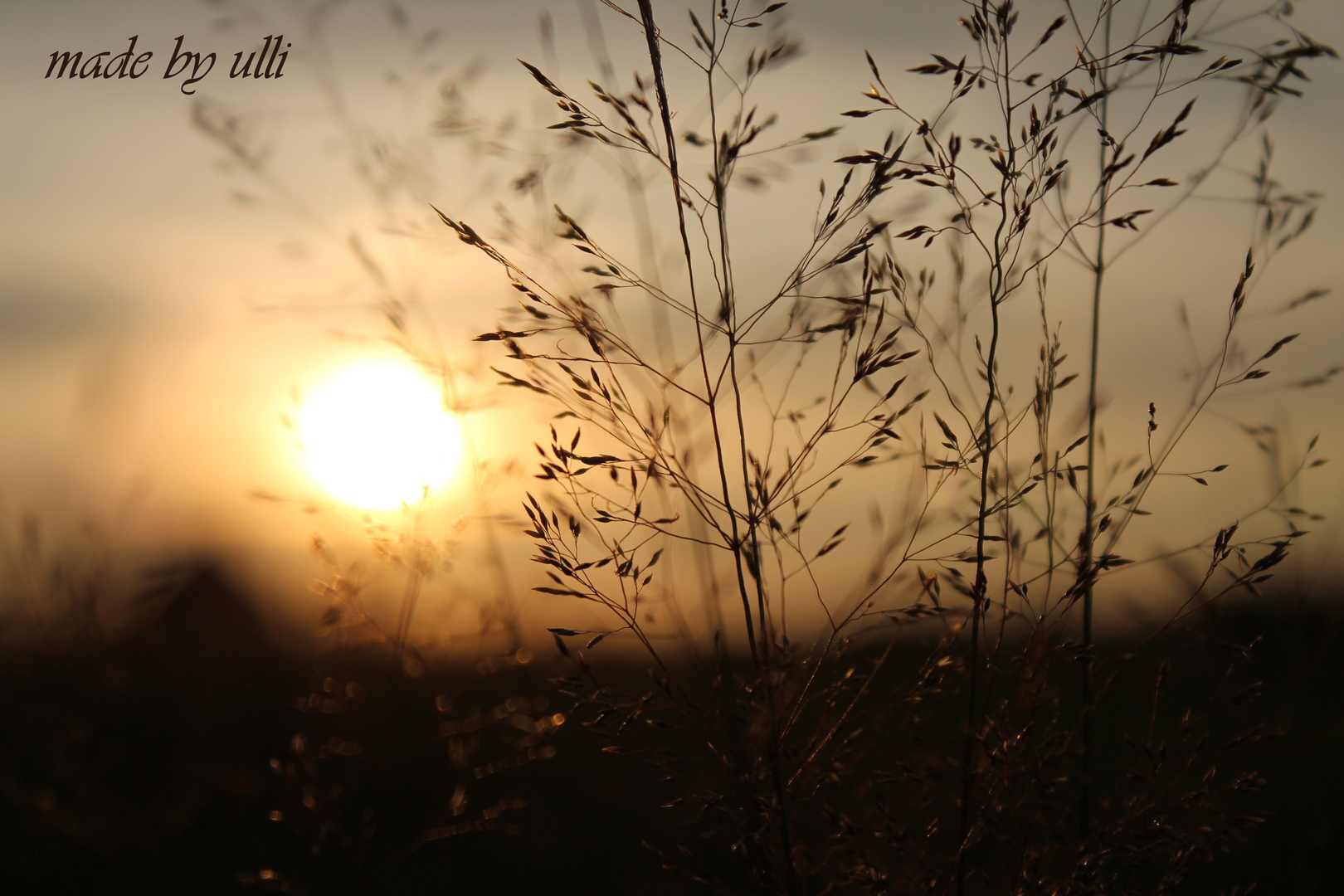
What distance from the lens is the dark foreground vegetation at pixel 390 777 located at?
2182 millimetres

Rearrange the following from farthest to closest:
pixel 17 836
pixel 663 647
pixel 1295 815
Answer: pixel 17 836
pixel 1295 815
pixel 663 647

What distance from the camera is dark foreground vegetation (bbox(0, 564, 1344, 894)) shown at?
2.18m

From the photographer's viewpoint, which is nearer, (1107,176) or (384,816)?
(1107,176)

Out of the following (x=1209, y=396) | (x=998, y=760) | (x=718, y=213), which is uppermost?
(x=718, y=213)

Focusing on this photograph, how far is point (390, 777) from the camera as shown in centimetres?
252

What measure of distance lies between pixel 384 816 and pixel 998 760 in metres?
1.99

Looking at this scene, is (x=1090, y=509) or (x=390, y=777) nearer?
(x=1090, y=509)

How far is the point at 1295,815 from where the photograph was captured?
227 cm

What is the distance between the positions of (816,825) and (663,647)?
1.21m

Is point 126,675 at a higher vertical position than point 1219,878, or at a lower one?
higher

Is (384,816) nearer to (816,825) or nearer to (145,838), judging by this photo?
(145,838)

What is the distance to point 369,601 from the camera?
7.73 feet

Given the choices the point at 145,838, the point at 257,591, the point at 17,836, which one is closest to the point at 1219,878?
the point at 145,838

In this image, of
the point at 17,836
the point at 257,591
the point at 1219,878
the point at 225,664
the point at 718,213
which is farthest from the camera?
the point at 257,591
